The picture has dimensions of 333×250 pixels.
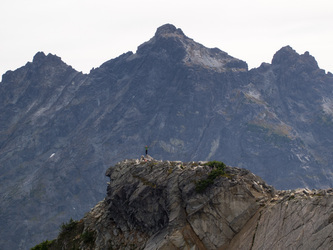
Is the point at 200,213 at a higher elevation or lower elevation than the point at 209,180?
lower

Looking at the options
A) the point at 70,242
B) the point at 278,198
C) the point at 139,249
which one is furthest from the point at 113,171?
the point at 278,198

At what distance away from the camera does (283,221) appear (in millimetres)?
55750

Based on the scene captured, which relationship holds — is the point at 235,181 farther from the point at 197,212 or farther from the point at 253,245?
the point at 253,245

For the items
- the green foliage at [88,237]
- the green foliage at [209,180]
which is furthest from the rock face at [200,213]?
the green foliage at [209,180]

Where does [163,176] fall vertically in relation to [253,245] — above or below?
above

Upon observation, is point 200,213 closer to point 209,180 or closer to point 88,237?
point 209,180

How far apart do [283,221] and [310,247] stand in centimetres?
769

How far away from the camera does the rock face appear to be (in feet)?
175

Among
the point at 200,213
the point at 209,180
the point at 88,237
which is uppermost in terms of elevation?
the point at 88,237

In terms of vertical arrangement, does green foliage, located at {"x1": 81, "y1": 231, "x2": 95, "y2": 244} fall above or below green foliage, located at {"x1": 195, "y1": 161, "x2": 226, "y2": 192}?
above

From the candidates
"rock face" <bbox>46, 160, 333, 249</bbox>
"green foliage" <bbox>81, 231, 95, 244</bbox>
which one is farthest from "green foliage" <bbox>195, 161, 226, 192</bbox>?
"green foliage" <bbox>81, 231, 95, 244</bbox>

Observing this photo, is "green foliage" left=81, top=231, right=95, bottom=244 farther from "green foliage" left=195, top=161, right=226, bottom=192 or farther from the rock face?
"green foliage" left=195, top=161, right=226, bottom=192

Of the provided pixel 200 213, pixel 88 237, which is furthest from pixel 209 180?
pixel 88 237

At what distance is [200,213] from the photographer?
2638 inches
